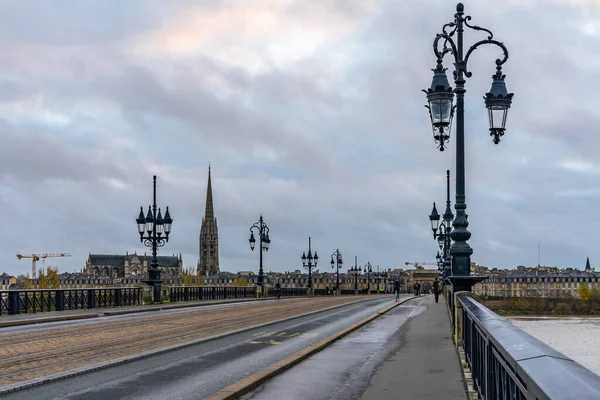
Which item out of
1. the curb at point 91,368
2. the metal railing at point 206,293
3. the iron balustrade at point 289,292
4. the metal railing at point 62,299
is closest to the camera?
the curb at point 91,368

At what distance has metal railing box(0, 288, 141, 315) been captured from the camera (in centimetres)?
3119

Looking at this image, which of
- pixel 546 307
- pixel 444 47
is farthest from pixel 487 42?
pixel 546 307

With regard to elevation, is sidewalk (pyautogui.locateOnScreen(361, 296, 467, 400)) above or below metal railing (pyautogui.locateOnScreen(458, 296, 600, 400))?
below

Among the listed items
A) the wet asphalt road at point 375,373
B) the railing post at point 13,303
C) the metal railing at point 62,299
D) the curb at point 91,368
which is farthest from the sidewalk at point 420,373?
the metal railing at point 62,299

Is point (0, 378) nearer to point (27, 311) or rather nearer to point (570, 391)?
point (570, 391)

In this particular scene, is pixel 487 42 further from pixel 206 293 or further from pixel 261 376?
pixel 206 293

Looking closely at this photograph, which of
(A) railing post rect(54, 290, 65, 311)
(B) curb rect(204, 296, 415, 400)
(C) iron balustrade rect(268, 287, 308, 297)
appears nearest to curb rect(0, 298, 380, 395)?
(B) curb rect(204, 296, 415, 400)

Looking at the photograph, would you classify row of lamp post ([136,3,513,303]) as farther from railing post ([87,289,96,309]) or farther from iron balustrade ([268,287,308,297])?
iron balustrade ([268,287,308,297])

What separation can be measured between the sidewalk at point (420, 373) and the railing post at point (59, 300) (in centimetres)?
1927

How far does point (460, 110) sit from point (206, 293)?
3969cm

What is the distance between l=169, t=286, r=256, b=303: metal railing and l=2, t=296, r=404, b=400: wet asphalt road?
91.2 ft

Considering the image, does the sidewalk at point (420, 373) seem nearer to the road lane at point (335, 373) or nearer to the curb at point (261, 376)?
the road lane at point (335, 373)

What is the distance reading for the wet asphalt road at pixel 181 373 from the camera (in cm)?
1102

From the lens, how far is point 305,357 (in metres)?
15.6
